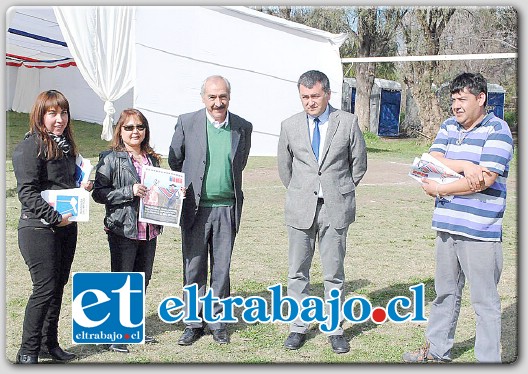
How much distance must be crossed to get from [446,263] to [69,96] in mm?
18492

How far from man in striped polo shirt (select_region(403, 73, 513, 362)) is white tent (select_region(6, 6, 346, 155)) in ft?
26.8

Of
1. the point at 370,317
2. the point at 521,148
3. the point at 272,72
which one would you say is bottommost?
the point at 370,317

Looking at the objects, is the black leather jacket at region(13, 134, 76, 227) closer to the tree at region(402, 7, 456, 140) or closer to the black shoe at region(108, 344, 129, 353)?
the black shoe at region(108, 344, 129, 353)

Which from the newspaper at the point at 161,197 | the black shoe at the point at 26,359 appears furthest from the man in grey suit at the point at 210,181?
the black shoe at the point at 26,359

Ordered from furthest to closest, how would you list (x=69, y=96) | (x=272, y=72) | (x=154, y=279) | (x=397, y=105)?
(x=397, y=105) → (x=69, y=96) → (x=272, y=72) → (x=154, y=279)

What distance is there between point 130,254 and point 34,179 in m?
0.73

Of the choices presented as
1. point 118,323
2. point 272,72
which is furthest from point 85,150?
point 118,323

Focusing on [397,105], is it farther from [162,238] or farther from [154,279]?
[154,279]

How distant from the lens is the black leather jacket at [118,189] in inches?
155

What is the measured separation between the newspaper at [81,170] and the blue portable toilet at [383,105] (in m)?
17.4

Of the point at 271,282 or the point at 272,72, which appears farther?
the point at 272,72

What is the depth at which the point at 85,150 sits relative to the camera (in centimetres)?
1405

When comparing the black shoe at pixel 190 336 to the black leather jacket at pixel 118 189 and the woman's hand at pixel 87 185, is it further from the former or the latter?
the woman's hand at pixel 87 185

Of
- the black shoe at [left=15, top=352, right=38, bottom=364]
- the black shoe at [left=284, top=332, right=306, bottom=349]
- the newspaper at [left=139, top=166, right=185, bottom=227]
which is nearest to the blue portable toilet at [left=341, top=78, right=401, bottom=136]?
the black shoe at [left=284, top=332, right=306, bottom=349]
